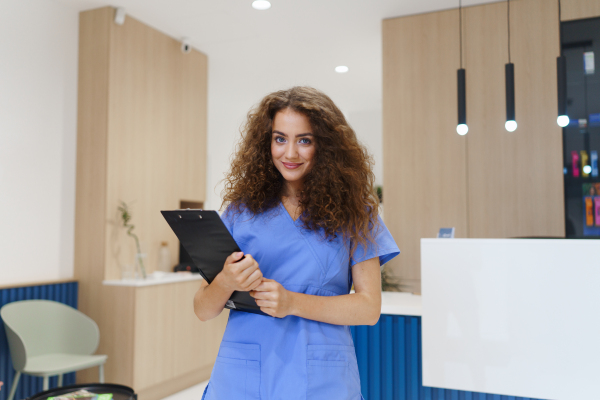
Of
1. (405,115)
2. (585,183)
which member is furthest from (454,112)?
(585,183)

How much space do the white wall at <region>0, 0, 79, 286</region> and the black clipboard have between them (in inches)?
104

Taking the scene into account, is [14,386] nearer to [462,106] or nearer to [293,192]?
[293,192]

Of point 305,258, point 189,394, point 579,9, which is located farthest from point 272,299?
point 579,9

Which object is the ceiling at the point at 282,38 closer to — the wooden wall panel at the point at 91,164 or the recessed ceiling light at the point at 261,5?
the recessed ceiling light at the point at 261,5

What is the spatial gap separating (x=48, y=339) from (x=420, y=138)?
297 centimetres

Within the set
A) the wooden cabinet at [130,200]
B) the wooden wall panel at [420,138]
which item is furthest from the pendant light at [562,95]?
the wooden cabinet at [130,200]

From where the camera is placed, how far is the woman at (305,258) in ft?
3.43

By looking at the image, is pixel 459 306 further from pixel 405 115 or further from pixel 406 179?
pixel 405 115

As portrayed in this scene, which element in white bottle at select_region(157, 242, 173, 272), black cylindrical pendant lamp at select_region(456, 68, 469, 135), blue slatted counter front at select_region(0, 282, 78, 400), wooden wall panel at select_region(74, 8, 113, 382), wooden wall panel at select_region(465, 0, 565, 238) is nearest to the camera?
black cylindrical pendant lamp at select_region(456, 68, 469, 135)

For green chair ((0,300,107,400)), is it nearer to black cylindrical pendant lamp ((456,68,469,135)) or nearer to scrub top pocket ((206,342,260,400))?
scrub top pocket ((206,342,260,400))

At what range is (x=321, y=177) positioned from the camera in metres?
1.12

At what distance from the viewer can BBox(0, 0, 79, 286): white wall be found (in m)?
3.13

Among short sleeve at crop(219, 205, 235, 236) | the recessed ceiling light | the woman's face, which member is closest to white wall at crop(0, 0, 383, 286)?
the recessed ceiling light

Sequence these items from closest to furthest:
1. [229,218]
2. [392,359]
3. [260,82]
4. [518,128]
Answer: [229,218]
[392,359]
[518,128]
[260,82]
